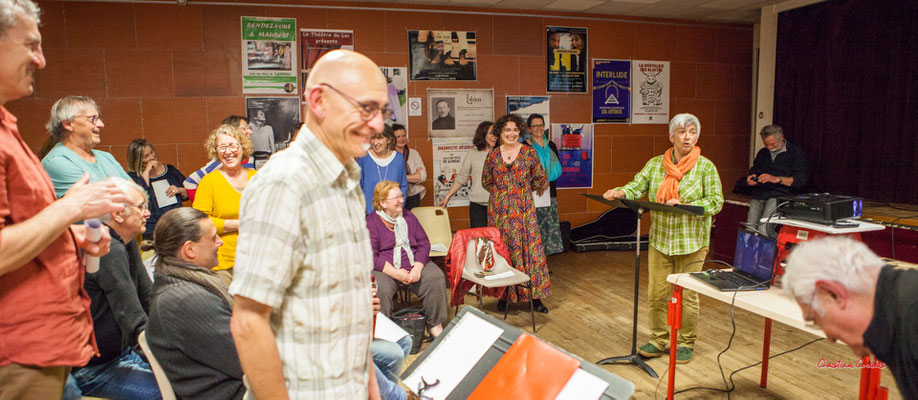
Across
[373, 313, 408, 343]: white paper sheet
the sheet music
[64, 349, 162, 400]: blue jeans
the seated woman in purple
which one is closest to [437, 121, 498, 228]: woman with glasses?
the seated woman in purple

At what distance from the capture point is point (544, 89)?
20.5 feet

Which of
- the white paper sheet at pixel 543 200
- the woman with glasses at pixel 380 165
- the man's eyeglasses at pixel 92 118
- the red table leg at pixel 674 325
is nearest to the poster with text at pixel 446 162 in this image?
the white paper sheet at pixel 543 200

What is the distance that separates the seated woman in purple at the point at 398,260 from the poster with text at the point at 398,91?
211 cm

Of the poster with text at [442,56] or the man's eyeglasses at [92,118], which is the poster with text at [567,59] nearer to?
the poster with text at [442,56]

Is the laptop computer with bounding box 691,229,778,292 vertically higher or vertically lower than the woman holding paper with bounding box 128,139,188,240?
lower

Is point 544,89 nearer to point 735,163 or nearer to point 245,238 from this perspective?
point 735,163

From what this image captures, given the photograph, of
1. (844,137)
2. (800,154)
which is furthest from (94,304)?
(844,137)

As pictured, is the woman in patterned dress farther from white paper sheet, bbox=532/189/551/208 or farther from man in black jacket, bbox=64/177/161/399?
man in black jacket, bbox=64/177/161/399

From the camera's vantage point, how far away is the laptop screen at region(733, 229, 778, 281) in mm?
2445

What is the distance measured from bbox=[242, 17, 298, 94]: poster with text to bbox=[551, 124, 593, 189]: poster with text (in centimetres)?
300

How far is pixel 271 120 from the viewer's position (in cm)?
542

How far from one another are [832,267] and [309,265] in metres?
1.09

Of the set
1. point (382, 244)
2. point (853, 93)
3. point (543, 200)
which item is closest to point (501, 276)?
point (382, 244)

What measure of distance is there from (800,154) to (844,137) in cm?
90
